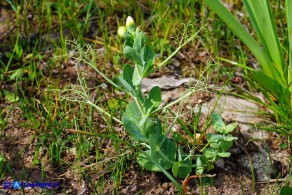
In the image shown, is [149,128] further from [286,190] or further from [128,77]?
[286,190]

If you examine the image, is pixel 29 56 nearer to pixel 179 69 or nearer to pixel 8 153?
pixel 8 153

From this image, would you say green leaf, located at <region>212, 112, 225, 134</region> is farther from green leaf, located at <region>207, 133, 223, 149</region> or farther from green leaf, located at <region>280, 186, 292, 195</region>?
green leaf, located at <region>280, 186, 292, 195</region>

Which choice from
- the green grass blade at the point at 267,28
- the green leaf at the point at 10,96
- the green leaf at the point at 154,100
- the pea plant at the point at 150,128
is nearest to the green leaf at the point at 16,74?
the green leaf at the point at 10,96

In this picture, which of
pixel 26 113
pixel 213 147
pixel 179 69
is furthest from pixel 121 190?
pixel 179 69

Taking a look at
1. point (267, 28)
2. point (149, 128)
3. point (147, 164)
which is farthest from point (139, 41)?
point (267, 28)

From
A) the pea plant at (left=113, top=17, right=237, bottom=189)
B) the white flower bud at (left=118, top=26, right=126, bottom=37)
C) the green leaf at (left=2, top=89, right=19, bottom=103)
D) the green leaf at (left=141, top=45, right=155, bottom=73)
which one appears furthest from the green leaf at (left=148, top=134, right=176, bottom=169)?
the green leaf at (left=2, top=89, right=19, bottom=103)
